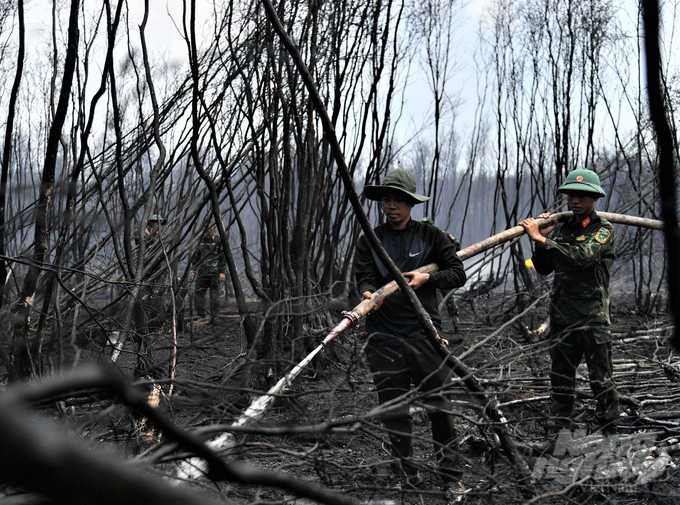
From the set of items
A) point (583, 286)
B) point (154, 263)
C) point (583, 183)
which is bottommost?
point (583, 286)

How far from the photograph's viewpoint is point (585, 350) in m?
3.33

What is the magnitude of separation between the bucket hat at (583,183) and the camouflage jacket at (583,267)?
0.52 feet

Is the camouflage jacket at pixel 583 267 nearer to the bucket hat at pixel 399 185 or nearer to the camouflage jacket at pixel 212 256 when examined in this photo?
the bucket hat at pixel 399 185

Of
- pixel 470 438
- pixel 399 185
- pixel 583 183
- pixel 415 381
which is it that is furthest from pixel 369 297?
pixel 583 183

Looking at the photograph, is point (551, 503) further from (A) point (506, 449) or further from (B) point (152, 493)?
(B) point (152, 493)

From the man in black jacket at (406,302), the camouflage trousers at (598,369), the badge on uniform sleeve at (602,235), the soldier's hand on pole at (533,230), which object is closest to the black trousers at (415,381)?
the man in black jacket at (406,302)

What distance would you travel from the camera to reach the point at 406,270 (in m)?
2.96

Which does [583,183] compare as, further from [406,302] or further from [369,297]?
[369,297]

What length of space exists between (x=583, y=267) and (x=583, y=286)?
149 mm

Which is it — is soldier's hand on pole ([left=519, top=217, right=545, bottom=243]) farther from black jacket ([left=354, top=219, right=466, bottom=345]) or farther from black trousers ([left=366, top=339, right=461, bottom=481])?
black trousers ([left=366, top=339, right=461, bottom=481])

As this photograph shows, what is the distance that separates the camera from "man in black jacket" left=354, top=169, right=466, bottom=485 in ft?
9.05

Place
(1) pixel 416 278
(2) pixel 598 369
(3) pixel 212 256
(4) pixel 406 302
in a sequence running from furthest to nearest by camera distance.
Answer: (3) pixel 212 256, (2) pixel 598 369, (4) pixel 406 302, (1) pixel 416 278

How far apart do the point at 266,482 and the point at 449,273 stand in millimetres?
2195

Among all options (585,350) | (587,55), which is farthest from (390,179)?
(587,55)
